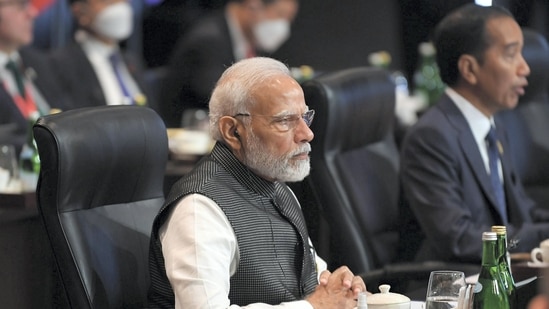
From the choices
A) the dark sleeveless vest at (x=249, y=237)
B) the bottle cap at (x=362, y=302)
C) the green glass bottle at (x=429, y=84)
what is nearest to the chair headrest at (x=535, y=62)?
the green glass bottle at (x=429, y=84)

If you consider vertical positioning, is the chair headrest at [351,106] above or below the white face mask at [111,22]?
above

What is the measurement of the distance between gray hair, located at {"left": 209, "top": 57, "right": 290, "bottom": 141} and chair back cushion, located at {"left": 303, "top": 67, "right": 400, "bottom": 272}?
0.78 m

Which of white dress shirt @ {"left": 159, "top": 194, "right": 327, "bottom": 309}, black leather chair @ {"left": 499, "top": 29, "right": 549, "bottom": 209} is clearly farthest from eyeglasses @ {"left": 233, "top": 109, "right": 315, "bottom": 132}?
black leather chair @ {"left": 499, "top": 29, "right": 549, "bottom": 209}

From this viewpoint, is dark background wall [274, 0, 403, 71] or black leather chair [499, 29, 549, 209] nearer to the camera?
black leather chair [499, 29, 549, 209]

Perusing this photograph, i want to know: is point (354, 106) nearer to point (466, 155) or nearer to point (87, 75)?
point (466, 155)

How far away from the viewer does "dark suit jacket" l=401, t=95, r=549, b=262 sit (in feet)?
11.3

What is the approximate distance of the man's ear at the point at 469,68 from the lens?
3688mm

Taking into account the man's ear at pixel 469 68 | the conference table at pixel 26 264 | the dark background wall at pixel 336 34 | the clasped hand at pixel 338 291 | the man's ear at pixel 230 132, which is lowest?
the dark background wall at pixel 336 34

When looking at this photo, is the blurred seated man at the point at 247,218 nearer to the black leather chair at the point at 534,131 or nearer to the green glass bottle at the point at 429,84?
the black leather chair at the point at 534,131

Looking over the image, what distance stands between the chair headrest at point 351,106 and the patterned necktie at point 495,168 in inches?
14.0

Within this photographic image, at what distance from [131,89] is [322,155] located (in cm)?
364

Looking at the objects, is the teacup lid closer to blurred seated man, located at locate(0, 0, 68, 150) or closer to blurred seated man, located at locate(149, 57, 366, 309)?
blurred seated man, located at locate(149, 57, 366, 309)

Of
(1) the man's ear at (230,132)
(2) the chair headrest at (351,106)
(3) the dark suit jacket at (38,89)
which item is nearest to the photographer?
(1) the man's ear at (230,132)

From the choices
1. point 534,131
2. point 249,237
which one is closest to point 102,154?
point 249,237
